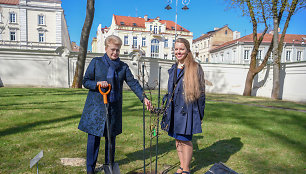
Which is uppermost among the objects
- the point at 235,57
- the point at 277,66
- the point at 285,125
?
the point at 235,57

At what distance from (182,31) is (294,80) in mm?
39468

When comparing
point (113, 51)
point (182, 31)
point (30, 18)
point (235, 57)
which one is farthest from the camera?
point (182, 31)

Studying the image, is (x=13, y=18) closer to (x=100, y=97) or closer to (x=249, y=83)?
(x=249, y=83)

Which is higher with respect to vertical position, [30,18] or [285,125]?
[30,18]

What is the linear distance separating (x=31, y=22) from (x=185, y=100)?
140 feet

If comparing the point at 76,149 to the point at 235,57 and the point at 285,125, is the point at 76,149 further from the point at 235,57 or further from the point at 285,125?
the point at 235,57

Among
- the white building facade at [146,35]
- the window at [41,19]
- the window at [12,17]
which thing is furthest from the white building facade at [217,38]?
the window at [12,17]

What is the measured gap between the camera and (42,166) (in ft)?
10.9

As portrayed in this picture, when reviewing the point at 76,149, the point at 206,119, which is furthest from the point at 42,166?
the point at 206,119

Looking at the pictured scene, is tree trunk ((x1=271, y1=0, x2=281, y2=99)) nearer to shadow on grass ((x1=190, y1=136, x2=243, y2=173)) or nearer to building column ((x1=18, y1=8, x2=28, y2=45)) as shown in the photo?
shadow on grass ((x1=190, y1=136, x2=243, y2=173))

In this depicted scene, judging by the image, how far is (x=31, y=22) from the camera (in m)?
37.9

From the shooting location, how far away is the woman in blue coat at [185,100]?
282 cm

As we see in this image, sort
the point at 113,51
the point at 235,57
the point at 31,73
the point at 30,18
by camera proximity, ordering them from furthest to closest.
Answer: the point at 235,57
the point at 30,18
the point at 31,73
the point at 113,51

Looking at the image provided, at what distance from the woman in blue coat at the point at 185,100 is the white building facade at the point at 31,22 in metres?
37.8
